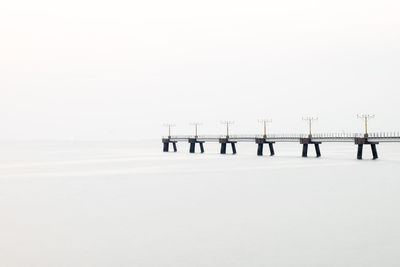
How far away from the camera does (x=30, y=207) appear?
27.6 metres

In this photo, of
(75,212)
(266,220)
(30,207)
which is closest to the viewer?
(266,220)

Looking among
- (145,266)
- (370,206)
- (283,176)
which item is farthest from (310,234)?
(283,176)

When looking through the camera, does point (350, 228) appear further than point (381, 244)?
Yes

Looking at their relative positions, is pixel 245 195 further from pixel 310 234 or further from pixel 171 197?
pixel 310 234

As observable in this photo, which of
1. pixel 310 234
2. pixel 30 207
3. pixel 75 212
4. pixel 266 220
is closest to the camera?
pixel 310 234

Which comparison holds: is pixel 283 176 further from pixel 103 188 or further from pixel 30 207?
pixel 30 207

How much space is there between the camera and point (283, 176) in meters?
47.2

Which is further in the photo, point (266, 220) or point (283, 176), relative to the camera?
point (283, 176)

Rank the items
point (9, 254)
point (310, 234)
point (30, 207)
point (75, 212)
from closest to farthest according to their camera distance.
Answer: point (9, 254), point (310, 234), point (75, 212), point (30, 207)

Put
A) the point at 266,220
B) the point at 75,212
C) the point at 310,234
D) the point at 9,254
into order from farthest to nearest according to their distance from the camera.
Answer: the point at 75,212, the point at 266,220, the point at 310,234, the point at 9,254

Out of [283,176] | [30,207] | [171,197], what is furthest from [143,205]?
[283,176]

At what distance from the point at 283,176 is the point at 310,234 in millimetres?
28738

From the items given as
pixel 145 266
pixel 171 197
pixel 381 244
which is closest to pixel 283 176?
pixel 171 197

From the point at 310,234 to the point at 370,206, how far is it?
9317 mm
